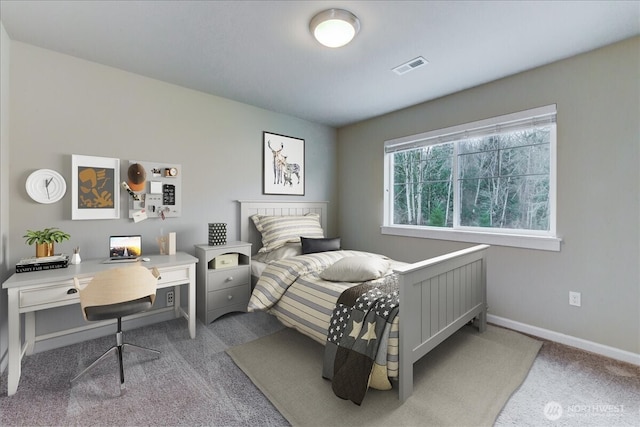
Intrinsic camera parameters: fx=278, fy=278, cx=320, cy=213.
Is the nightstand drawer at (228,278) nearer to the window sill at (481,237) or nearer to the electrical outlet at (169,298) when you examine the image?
the electrical outlet at (169,298)

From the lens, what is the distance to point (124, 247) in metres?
2.45

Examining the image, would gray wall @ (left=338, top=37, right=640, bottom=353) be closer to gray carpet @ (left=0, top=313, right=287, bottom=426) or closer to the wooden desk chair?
gray carpet @ (left=0, top=313, right=287, bottom=426)

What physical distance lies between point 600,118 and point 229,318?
3.71 meters

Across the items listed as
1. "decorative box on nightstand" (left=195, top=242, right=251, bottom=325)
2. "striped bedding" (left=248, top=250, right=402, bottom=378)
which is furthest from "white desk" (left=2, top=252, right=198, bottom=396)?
"striped bedding" (left=248, top=250, right=402, bottom=378)

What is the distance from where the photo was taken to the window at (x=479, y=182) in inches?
101

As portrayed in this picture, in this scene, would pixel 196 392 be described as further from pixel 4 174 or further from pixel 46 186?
pixel 4 174

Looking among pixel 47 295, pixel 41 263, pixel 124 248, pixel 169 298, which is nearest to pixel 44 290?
pixel 47 295

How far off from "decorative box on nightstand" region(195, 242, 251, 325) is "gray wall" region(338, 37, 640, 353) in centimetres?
255

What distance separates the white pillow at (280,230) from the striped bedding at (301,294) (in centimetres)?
54

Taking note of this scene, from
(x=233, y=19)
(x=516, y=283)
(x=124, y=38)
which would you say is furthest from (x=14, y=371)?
(x=516, y=283)

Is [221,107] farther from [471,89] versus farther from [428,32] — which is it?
[471,89]

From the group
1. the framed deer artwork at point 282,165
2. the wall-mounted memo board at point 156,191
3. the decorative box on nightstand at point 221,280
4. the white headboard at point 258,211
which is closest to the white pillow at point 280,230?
the white headboard at point 258,211

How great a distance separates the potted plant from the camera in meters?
2.07

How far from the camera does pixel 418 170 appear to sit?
3527mm
